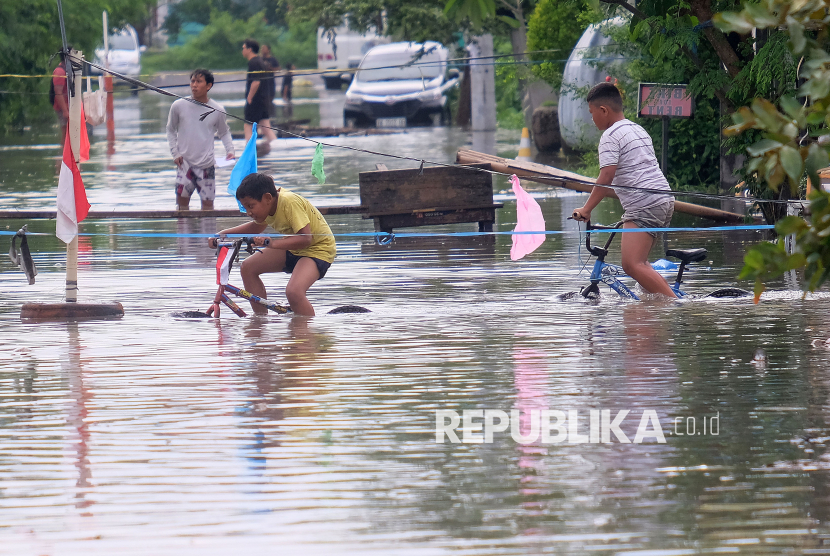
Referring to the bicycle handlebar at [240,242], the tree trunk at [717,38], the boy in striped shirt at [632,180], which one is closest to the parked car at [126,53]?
the tree trunk at [717,38]

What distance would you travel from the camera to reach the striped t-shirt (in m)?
8.78

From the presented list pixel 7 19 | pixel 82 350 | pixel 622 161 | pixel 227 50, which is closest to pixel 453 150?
pixel 7 19

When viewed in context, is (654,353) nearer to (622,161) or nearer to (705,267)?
(622,161)

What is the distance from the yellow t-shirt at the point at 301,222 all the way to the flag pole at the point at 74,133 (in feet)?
4.56

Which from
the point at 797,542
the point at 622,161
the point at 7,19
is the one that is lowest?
the point at 797,542

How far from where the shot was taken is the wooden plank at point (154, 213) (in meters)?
13.4

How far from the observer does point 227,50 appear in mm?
63656

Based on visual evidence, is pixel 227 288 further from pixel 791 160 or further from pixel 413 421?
pixel 791 160

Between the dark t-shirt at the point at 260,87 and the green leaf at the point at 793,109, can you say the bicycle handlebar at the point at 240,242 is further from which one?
the dark t-shirt at the point at 260,87

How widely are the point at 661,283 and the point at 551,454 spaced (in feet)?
12.7

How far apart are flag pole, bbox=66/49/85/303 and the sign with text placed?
6.72m

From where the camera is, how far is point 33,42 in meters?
27.6

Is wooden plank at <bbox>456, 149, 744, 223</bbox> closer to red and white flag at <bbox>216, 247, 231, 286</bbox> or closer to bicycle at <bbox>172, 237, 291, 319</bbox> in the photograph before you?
bicycle at <bbox>172, 237, 291, 319</bbox>

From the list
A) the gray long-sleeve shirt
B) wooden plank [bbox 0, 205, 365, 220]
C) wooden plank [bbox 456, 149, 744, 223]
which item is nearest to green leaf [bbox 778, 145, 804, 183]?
wooden plank [bbox 456, 149, 744, 223]
